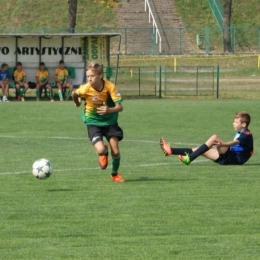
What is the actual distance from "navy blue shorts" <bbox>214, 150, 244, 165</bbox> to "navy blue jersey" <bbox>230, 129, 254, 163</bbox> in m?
0.04

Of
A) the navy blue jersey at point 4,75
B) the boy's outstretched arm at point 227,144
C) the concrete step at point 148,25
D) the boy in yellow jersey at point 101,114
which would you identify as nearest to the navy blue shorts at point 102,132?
the boy in yellow jersey at point 101,114

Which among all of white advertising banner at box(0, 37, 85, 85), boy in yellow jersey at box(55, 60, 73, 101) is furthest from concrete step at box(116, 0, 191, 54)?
boy in yellow jersey at box(55, 60, 73, 101)

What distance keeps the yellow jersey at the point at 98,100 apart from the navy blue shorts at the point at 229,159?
7.89 feet

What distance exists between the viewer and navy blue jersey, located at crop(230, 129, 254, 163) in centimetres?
1267

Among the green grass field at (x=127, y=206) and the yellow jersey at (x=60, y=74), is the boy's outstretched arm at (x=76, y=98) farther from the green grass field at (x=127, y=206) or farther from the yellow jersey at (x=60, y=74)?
the yellow jersey at (x=60, y=74)

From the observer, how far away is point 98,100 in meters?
11.1

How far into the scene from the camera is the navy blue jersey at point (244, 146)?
12672 mm

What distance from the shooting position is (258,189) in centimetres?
1035

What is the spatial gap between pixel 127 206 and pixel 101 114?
212 cm

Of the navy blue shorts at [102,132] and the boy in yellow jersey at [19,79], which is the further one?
the boy in yellow jersey at [19,79]

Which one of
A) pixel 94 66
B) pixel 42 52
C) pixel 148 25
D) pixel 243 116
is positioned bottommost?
pixel 42 52

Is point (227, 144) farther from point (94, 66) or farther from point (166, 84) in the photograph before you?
point (166, 84)

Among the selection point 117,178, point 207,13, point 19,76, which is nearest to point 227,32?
point 207,13

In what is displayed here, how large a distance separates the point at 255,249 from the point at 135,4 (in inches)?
1926
